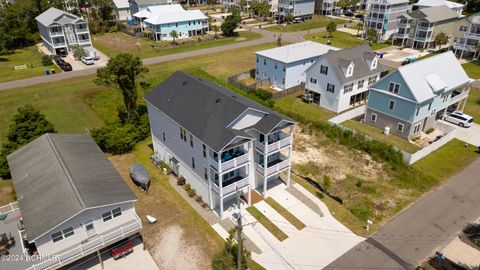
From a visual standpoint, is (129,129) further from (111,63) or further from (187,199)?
(187,199)

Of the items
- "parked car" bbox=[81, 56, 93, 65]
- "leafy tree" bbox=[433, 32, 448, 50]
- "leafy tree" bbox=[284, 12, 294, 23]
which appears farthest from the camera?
"leafy tree" bbox=[284, 12, 294, 23]

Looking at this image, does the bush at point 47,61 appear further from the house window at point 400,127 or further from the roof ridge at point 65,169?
the house window at point 400,127

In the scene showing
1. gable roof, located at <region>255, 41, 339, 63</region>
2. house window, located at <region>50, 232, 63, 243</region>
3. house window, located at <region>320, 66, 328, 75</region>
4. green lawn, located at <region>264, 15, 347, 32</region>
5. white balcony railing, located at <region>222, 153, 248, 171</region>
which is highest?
gable roof, located at <region>255, 41, 339, 63</region>

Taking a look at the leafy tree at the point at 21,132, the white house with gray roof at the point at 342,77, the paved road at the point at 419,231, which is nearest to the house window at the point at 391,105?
the white house with gray roof at the point at 342,77

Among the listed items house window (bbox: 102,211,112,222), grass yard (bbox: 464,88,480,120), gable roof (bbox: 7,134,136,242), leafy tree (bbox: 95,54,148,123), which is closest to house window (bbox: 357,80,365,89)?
grass yard (bbox: 464,88,480,120)

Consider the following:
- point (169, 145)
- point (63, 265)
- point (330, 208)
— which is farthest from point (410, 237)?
point (63, 265)

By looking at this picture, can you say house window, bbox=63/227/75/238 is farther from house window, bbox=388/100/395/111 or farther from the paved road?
house window, bbox=388/100/395/111
